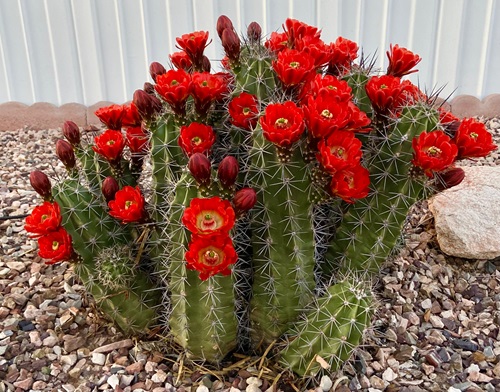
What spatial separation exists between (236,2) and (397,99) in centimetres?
258

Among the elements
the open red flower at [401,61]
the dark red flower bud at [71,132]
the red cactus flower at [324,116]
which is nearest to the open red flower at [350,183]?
the red cactus flower at [324,116]

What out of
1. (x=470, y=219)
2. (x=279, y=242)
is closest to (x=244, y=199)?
(x=279, y=242)

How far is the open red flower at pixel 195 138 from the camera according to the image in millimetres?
1616

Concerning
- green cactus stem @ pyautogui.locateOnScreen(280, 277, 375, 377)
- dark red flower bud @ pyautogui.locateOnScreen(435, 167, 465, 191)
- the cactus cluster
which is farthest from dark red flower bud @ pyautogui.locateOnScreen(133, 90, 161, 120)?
dark red flower bud @ pyautogui.locateOnScreen(435, 167, 465, 191)

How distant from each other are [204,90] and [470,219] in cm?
144

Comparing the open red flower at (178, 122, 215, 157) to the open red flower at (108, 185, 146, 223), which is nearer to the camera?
the open red flower at (178, 122, 215, 157)

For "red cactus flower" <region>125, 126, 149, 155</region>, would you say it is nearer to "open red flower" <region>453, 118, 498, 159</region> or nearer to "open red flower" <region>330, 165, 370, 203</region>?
"open red flower" <region>330, 165, 370, 203</region>

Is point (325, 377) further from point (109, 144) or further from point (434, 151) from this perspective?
point (109, 144)

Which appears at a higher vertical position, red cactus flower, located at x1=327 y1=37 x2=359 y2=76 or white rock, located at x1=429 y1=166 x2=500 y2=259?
red cactus flower, located at x1=327 y1=37 x2=359 y2=76

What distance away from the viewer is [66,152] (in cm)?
187

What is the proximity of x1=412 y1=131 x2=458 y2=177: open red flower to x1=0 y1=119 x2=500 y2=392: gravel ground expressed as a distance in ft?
2.03

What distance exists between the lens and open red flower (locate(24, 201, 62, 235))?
1.68m

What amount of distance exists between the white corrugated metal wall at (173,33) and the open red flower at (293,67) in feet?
8.39

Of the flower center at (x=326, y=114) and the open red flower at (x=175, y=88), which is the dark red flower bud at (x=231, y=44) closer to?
the open red flower at (x=175, y=88)
